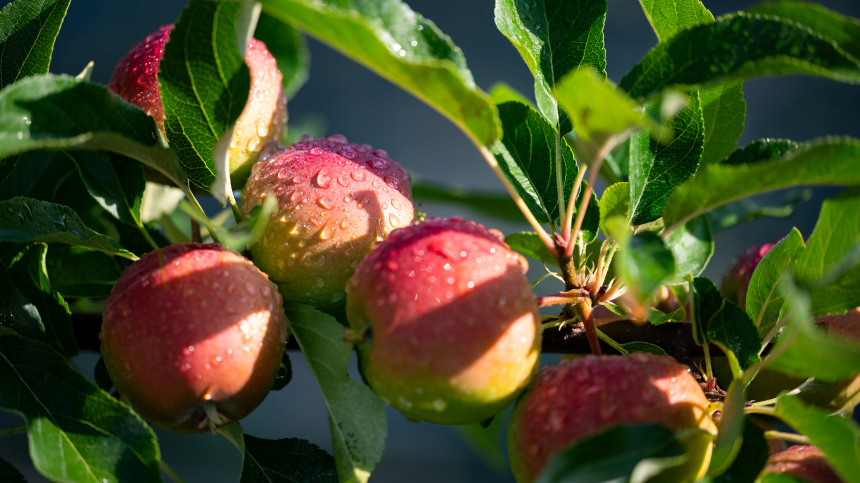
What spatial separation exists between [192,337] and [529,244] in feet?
0.75

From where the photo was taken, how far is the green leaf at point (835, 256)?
1.17 ft

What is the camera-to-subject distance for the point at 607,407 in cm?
33

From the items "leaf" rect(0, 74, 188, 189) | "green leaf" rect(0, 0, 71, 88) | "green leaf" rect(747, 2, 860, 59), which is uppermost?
"green leaf" rect(747, 2, 860, 59)

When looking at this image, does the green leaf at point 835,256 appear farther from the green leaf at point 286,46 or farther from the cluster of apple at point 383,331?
the green leaf at point 286,46

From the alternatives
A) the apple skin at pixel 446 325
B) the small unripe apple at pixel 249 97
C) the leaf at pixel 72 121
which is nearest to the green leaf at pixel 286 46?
the small unripe apple at pixel 249 97

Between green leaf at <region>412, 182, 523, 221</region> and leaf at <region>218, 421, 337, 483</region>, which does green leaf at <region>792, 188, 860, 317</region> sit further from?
leaf at <region>218, 421, 337, 483</region>

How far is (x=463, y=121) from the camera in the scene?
327 millimetres

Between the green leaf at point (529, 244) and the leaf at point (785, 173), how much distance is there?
0.37ft

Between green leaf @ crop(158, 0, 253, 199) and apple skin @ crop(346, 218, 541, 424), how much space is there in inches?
5.6

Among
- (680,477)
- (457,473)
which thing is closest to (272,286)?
(680,477)

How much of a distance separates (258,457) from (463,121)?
30cm

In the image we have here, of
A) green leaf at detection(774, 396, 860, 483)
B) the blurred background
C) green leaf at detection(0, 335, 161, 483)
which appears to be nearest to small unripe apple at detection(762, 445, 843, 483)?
green leaf at detection(774, 396, 860, 483)

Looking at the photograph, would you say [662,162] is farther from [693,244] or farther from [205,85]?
[205,85]

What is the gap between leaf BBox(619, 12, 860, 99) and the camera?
0.99ft
